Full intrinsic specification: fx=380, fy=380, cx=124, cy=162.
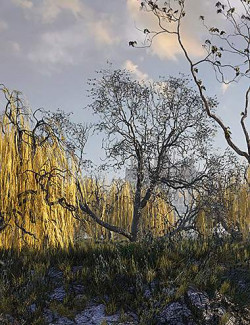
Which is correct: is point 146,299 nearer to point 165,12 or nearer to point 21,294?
point 21,294

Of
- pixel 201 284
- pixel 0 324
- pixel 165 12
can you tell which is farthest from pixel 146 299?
pixel 165 12

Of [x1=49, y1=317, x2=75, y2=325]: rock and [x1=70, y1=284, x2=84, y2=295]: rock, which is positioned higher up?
[x1=70, y1=284, x2=84, y2=295]: rock

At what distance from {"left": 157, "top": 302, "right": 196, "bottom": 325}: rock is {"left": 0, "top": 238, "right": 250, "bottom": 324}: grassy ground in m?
0.13

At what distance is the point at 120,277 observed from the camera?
7.14 metres

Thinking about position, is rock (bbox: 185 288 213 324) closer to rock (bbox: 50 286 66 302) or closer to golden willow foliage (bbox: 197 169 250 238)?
rock (bbox: 50 286 66 302)

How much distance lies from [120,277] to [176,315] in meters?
1.32

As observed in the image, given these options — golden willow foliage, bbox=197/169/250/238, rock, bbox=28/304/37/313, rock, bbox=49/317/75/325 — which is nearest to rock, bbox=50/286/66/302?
rock, bbox=28/304/37/313

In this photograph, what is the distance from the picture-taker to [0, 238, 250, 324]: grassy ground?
642 cm

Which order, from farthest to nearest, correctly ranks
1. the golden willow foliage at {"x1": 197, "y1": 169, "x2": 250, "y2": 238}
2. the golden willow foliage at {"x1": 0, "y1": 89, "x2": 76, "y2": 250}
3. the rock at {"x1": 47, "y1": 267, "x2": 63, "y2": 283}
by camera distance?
the golden willow foliage at {"x1": 197, "y1": 169, "x2": 250, "y2": 238} < the golden willow foliage at {"x1": 0, "y1": 89, "x2": 76, "y2": 250} < the rock at {"x1": 47, "y1": 267, "x2": 63, "y2": 283}

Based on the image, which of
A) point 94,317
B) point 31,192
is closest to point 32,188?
point 31,192

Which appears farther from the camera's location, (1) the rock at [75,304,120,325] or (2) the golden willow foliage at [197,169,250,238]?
(2) the golden willow foliage at [197,169,250,238]

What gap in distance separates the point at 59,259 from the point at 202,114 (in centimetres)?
1245

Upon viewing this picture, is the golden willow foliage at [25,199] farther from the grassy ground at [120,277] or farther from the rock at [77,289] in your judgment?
the rock at [77,289]

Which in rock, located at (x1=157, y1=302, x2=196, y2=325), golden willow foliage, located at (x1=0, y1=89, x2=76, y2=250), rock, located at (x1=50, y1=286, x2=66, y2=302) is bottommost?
rock, located at (x1=157, y1=302, x2=196, y2=325)
